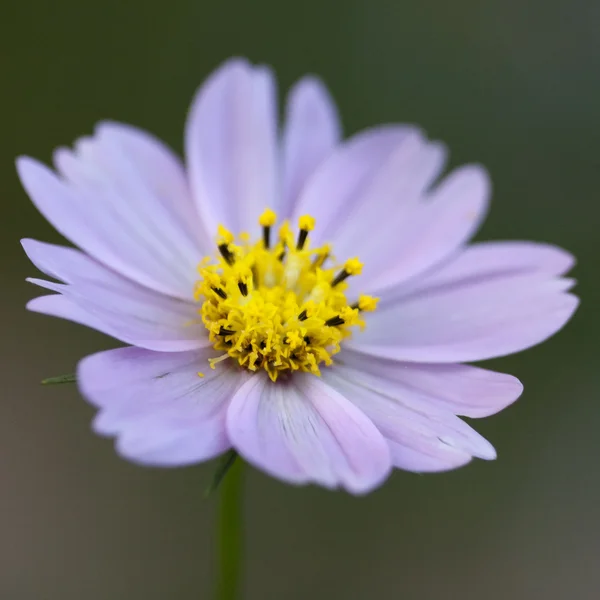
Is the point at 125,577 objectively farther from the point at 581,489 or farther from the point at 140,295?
the point at 581,489

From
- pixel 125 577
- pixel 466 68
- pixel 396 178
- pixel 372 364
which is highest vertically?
pixel 466 68

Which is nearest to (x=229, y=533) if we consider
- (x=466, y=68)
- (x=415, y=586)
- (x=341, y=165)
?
(x=341, y=165)

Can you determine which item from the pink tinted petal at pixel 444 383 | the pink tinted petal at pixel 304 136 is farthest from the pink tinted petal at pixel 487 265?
the pink tinted petal at pixel 304 136

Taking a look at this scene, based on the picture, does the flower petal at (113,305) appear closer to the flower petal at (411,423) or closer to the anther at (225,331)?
the anther at (225,331)

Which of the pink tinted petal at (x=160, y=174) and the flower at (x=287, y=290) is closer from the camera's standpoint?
the flower at (x=287, y=290)

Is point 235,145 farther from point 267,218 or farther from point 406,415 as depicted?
point 406,415

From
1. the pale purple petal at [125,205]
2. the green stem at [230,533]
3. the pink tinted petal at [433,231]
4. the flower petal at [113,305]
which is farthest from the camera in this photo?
the pink tinted petal at [433,231]
